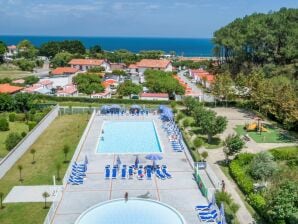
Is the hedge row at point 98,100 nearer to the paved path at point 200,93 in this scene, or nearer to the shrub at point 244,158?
the paved path at point 200,93

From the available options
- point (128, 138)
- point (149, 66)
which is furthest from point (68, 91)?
point (149, 66)

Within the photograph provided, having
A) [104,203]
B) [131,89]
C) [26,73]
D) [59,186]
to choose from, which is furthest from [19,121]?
[26,73]

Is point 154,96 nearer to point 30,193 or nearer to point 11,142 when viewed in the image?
point 11,142

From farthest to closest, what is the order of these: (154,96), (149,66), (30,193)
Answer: (149,66), (154,96), (30,193)

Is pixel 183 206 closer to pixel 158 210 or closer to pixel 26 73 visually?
pixel 158 210

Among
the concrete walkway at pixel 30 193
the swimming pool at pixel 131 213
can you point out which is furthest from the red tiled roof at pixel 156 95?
the swimming pool at pixel 131 213

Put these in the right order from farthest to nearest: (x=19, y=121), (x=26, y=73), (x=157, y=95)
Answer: (x=26, y=73)
(x=157, y=95)
(x=19, y=121)
